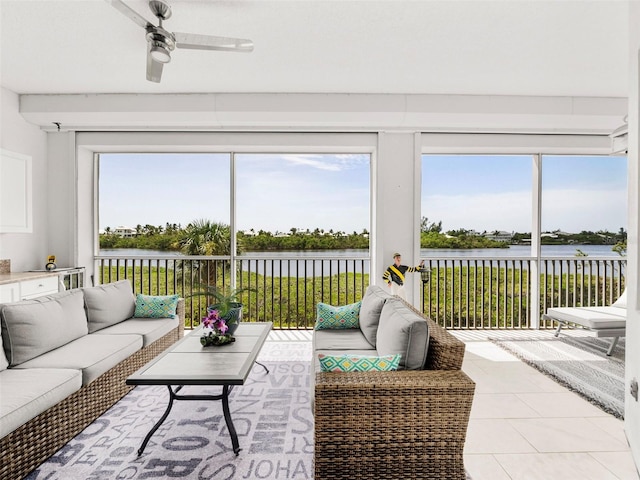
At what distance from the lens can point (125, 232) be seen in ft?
16.5

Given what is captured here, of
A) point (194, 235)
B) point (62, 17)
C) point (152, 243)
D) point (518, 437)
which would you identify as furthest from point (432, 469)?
point (152, 243)

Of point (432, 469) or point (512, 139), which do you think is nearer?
point (432, 469)

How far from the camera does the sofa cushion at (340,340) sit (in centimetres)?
277

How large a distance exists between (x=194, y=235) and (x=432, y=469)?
13.7 ft

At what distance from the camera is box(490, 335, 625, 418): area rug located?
2.84m

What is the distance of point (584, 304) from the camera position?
509 cm

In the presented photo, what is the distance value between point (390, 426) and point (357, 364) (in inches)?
12.6

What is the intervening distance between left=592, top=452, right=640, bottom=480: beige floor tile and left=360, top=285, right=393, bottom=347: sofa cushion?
1.48 metres

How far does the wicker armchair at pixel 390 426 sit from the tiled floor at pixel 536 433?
1.25ft

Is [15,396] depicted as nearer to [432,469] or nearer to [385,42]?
[432,469]

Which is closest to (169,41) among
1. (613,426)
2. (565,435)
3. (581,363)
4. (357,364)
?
(357,364)

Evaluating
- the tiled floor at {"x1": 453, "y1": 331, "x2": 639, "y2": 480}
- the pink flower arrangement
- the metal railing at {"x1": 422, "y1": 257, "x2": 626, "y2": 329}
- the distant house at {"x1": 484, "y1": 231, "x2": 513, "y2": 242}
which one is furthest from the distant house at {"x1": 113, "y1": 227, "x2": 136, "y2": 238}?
the distant house at {"x1": 484, "y1": 231, "x2": 513, "y2": 242}

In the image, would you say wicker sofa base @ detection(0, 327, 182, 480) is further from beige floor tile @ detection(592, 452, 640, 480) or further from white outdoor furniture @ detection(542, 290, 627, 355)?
white outdoor furniture @ detection(542, 290, 627, 355)

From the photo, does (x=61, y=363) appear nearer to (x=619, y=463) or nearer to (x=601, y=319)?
(x=619, y=463)
